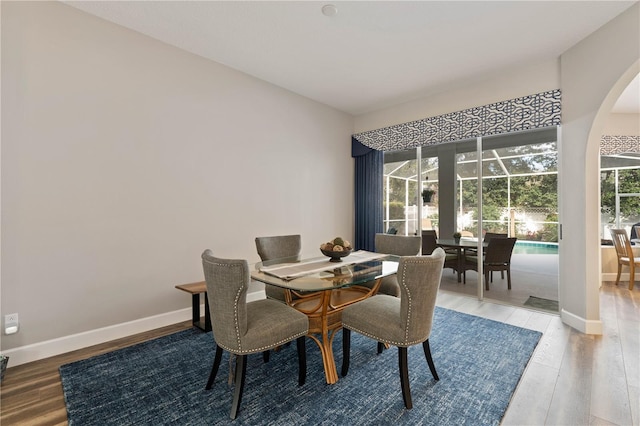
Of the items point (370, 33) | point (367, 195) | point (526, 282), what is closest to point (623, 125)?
point (526, 282)

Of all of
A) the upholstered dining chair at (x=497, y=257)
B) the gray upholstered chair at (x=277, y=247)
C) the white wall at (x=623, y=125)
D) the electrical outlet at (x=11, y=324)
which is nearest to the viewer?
the electrical outlet at (x=11, y=324)

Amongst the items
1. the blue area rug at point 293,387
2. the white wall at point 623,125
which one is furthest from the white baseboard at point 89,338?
the white wall at point 623,125

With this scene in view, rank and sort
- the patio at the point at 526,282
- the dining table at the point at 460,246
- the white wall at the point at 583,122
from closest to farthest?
1. the white wall at the point at 583,122
2. the patio at the point at 526,282
3. the dining table at the point at 460,246

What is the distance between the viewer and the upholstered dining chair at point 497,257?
158 inches

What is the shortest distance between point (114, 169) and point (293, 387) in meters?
2.54

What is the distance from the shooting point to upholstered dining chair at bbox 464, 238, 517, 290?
13.1 ft

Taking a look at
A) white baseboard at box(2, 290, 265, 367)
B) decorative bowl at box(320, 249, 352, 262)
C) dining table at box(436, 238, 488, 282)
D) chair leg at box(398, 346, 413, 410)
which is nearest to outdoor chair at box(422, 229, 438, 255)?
dining table at box(436, 238, 488, 282)

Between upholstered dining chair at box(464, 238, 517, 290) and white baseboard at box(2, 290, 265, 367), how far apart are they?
396cm

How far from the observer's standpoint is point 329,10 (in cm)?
247

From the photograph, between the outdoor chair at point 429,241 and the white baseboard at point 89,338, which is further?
the outdoor chair at point 429,241

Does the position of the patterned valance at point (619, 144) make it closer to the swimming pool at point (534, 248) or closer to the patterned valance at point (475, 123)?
the swimming pool at point (534, 248)

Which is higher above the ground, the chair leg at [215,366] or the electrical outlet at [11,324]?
the electrical outlet at [11,324]

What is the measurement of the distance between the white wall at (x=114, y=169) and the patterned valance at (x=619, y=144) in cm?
562

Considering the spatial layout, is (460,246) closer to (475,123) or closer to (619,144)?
(475,123)
